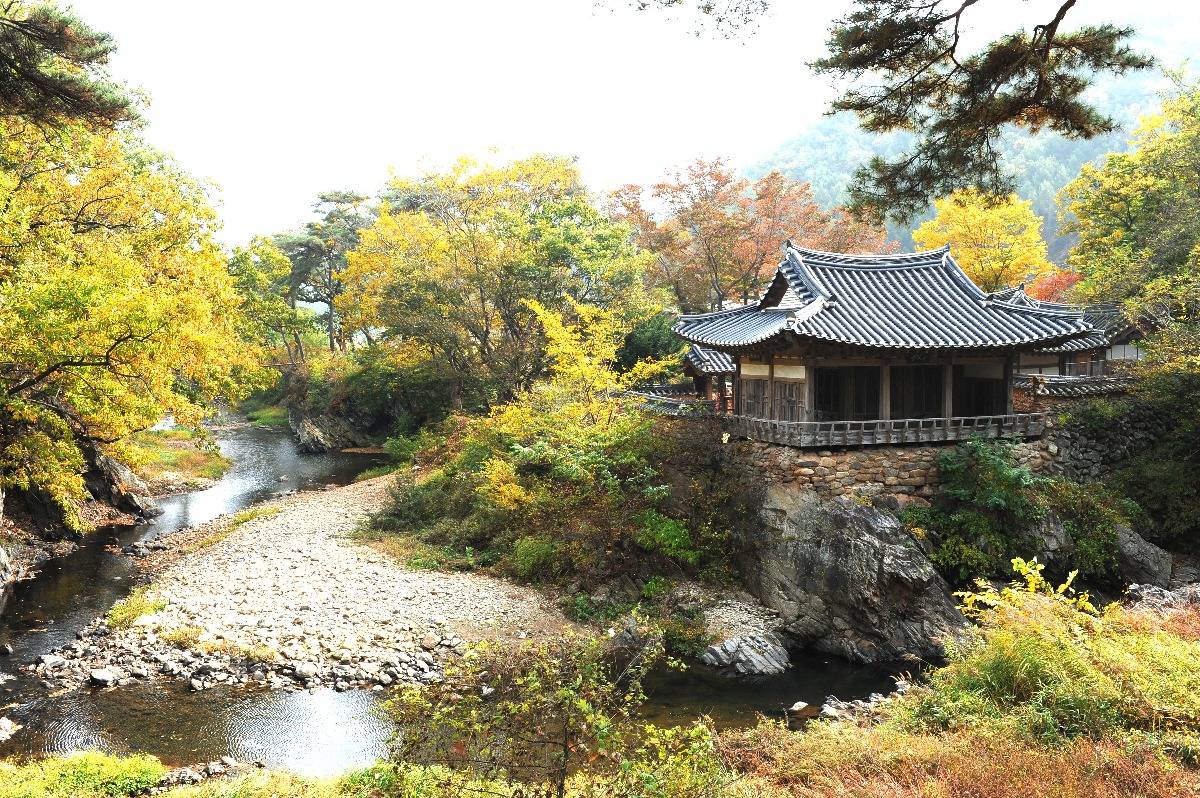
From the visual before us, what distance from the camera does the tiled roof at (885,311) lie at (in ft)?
58.1

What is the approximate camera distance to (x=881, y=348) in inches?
692

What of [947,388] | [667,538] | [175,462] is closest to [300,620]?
[667,538]

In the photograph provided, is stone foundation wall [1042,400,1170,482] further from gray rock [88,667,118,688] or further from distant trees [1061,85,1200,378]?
gray rock [88,667,118,688]

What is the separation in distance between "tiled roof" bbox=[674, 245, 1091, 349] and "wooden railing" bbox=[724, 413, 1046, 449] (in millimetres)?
1936

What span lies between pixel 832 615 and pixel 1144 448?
10655mm

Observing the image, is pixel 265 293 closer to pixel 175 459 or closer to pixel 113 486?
pixel 175 459

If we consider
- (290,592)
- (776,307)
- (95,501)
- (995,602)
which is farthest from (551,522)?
(95,501)

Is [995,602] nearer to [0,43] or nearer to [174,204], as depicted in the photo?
[0,43]

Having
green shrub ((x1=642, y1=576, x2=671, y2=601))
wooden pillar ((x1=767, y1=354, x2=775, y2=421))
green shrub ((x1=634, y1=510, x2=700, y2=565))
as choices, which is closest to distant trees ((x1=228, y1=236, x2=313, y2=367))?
green shrub ((x1=634, y1=510, x2=700, y2=565))

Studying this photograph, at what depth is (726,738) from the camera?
9938 millimetres

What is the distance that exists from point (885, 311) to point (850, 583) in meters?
6.91

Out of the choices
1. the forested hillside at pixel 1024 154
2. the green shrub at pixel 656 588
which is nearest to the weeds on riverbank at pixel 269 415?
the green shrub at pixel 656 588

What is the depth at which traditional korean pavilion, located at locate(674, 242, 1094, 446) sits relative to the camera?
58.3 ft

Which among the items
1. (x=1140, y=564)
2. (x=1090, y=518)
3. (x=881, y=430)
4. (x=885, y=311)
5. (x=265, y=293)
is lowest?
(x=1140, y=564)
